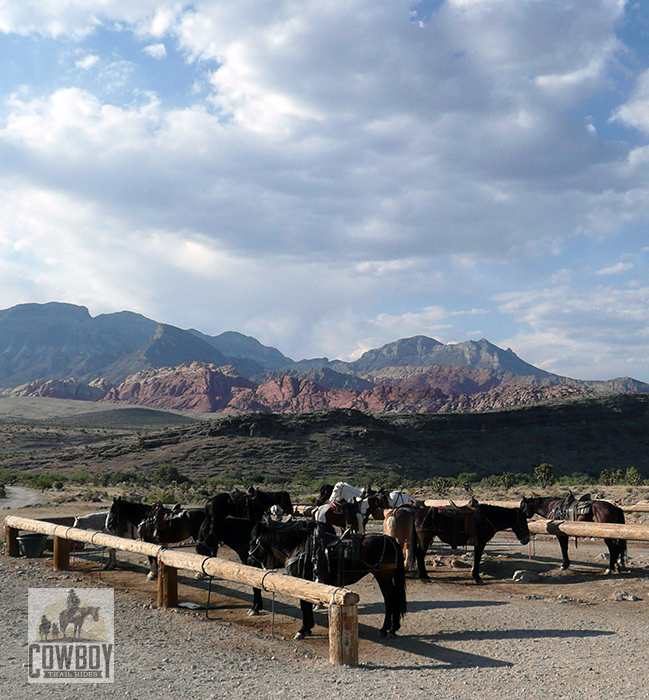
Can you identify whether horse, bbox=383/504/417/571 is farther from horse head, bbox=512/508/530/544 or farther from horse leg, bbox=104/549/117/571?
horse leg, bbox=104/549/117/571

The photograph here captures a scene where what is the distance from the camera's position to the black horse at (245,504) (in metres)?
11.7

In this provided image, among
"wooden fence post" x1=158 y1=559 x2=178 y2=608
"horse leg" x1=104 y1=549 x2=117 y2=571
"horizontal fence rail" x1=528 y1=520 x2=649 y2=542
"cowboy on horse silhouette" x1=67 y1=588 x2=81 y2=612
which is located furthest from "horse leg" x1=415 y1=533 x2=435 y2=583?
"horse leg" x1=104 y1=549 x2=117 y2=571

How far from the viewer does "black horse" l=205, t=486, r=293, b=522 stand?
1173 cm

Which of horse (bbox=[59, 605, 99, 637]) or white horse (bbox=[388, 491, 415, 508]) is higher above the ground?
white horse (bbox=[388, 491, 415, 508])

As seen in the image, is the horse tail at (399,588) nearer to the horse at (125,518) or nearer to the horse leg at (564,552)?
the horse leg at (564,552)

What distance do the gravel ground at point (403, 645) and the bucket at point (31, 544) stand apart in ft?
8.44

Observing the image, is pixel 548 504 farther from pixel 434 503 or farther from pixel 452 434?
pixel 452 434

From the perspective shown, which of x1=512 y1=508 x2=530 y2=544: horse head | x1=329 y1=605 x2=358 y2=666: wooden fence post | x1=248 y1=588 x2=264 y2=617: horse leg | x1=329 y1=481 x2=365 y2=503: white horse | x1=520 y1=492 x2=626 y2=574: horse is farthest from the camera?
x1=520 y1=492 x2=626 y2=574: horse

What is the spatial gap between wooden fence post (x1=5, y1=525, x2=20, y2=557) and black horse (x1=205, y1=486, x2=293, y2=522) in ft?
19.0

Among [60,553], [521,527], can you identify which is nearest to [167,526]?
[60,553]

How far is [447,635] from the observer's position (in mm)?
8188

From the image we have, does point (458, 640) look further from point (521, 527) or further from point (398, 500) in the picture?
point (398, 500)

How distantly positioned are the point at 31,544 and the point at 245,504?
581cm

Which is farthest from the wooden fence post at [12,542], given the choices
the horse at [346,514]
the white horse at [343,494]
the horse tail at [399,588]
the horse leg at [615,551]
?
the horse leg at [615,551]
